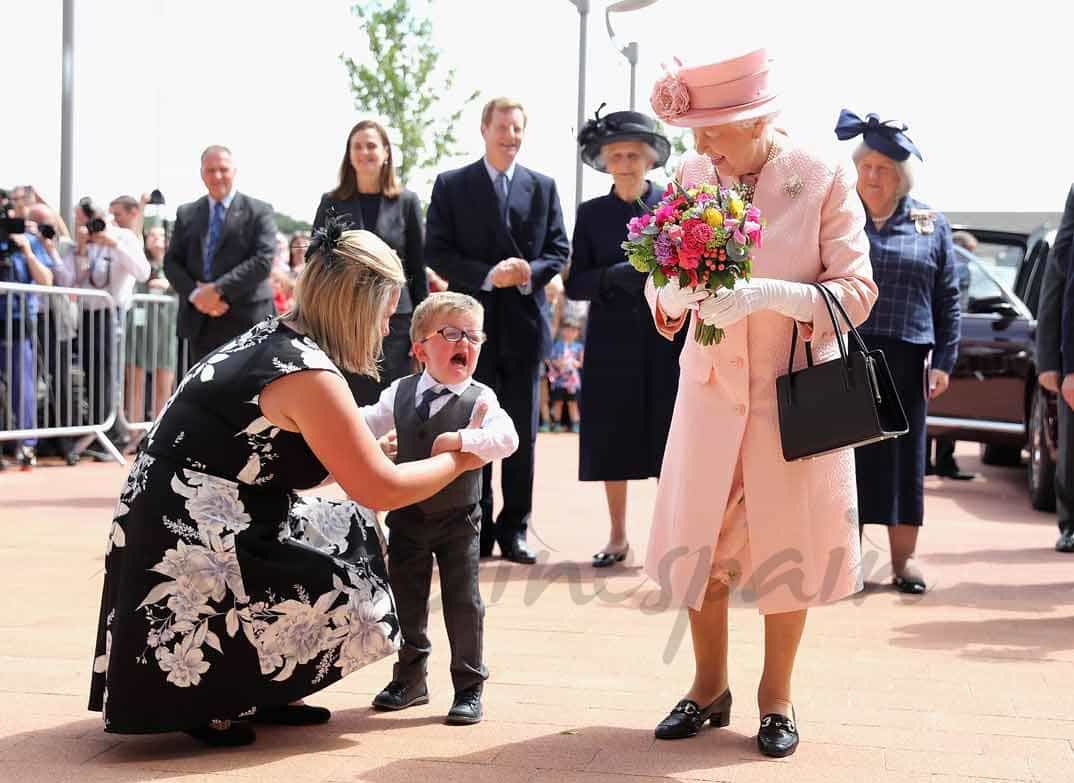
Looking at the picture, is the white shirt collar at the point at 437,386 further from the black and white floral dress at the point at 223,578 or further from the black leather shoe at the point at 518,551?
the black leather shoe at the point at 518,551

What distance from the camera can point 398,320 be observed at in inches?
316

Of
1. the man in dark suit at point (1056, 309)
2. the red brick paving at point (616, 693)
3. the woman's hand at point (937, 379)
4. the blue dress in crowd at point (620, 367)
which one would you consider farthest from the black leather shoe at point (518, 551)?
the man in dark suit at point (1056, 309)

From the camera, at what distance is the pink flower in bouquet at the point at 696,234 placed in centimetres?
386

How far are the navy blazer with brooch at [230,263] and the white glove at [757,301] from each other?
6.09 m

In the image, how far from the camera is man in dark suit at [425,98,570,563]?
7785 mm

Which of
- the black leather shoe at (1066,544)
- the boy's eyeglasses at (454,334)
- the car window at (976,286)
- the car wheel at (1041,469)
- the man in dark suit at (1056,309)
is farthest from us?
the car window at (976,286)

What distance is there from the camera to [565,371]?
17562 millimetres

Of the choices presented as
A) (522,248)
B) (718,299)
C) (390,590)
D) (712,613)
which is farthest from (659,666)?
(522,248)

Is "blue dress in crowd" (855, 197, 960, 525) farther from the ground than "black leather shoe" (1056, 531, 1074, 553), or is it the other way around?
"blue dress in crowd" (855, 197, 960, 525)

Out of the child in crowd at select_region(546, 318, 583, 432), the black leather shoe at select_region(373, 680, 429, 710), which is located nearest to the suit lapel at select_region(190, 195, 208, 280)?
the black leather shoe at select_region(373, 680, 429, 710)

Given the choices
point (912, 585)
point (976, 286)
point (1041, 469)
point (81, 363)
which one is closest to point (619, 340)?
point (912, 585)

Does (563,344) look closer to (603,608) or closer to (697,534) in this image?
(603,608)

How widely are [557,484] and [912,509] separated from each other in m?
4.98

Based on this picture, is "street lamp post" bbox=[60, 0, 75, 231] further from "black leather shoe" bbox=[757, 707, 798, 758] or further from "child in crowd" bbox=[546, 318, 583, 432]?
"black leather shoe" bbox=[757, 707, 798, 758]
